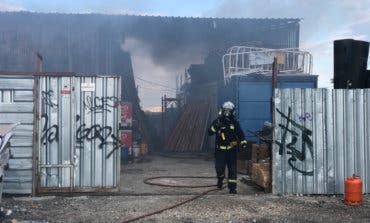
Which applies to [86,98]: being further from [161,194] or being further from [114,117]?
[161,194]

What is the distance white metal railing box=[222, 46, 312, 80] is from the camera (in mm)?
15625

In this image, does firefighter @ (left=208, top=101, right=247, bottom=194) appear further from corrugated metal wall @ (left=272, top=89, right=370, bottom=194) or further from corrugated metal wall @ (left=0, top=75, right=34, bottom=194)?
corrugated metal wall @ (left=0, top=75, right=34, bottom=194)

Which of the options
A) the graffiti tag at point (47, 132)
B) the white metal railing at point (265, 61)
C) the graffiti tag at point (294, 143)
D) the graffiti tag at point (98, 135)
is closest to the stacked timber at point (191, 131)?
the white metal railing at point (265, 61)

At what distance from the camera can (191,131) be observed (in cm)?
1881

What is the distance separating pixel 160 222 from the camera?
23.0 feet

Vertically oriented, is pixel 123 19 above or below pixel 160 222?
above

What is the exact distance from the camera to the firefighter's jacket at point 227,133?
30.8 ft

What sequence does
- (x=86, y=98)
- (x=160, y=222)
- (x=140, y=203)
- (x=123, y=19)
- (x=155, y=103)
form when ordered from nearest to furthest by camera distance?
(x=160, y=222)
(x=140, y=203)
(x=86, y=98)
(x=123, y=19)
(x=155, y=103)

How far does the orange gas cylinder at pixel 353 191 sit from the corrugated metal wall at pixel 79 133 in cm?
402

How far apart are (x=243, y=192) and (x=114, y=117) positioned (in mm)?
2896

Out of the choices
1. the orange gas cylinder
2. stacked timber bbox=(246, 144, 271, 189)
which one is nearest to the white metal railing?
stacked timber bbox=(246, 144, 271, 189)

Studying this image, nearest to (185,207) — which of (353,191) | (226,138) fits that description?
(226,138)

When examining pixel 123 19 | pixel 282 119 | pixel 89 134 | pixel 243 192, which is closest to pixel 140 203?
pixel 89 134

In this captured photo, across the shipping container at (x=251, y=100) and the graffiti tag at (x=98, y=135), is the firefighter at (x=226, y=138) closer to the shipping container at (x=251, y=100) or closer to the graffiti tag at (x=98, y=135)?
the graffiti tag at (x=98, y=135)
